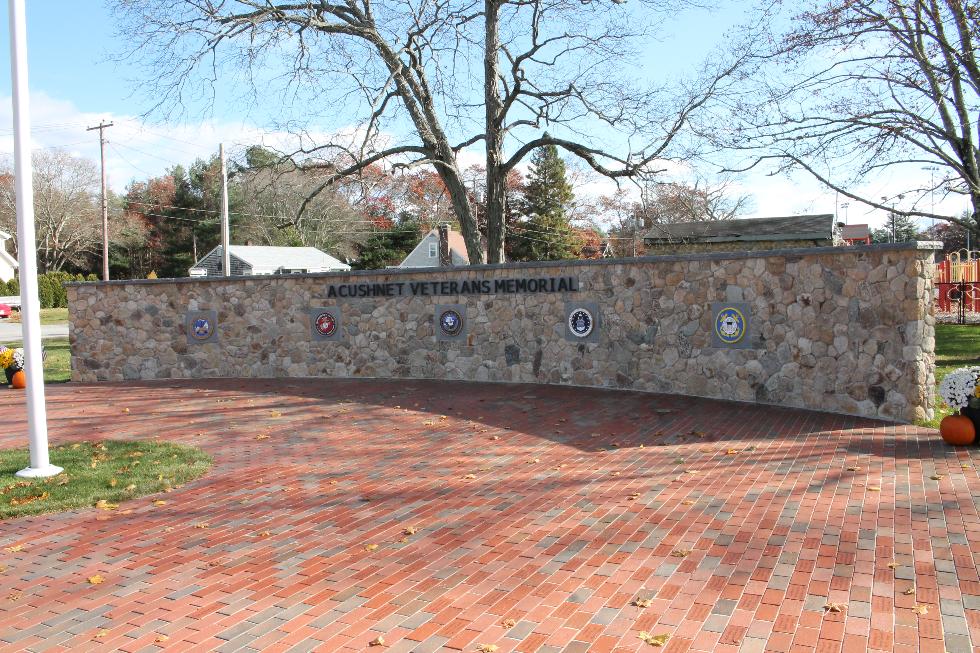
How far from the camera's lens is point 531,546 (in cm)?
499

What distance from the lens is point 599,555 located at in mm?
4785

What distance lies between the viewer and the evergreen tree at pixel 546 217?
4788cm

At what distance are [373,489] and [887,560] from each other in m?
3.92

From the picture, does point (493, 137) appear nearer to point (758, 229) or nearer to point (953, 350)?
point (953, 350)

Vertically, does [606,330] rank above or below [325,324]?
below

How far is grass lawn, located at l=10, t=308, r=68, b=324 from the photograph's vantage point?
122 ft

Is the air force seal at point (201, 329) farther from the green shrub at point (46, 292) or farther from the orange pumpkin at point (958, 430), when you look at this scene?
the green shrub at point (46, 292)

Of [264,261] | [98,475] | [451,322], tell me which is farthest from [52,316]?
[98,475]

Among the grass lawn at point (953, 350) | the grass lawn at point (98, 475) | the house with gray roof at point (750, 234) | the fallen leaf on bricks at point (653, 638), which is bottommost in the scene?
the fallen leaf on bricks at point (653, 638)

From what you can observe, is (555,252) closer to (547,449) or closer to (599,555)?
(547,449)

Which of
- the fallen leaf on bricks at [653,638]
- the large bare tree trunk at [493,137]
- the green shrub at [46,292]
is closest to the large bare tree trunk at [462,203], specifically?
the large bare tree trunk at [493,137]

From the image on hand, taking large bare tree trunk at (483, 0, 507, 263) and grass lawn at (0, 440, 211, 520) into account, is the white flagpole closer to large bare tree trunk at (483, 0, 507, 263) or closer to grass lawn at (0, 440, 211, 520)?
grass lawn at (0, 440, 211, 520)

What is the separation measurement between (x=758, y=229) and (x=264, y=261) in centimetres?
2853

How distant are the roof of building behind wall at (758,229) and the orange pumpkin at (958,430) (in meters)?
23.2
